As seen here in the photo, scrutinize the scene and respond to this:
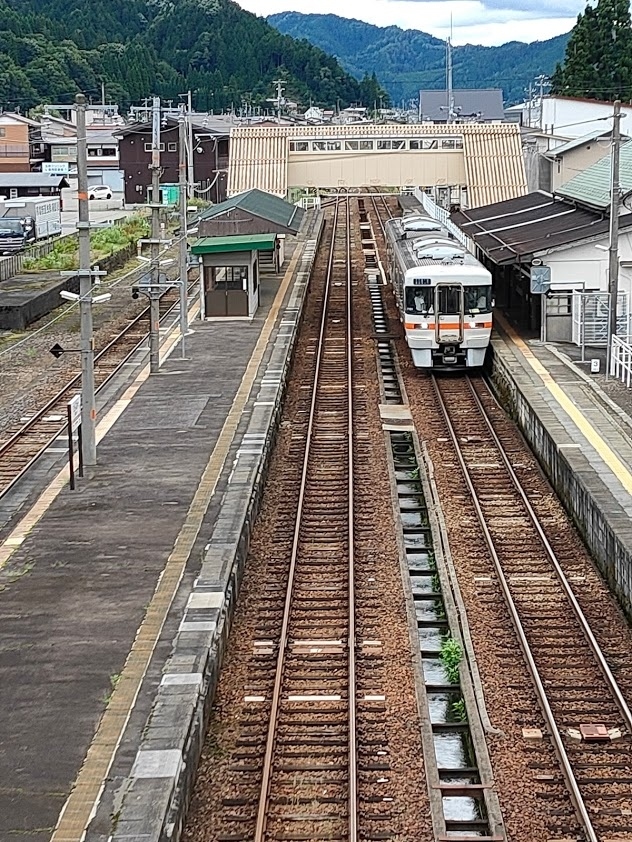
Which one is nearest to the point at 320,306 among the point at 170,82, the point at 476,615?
the point at 476,615

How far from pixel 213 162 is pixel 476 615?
5699 centimetres

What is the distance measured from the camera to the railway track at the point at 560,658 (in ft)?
26.4

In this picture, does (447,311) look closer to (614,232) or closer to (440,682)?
(614,232)

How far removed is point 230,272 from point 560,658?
1712cm

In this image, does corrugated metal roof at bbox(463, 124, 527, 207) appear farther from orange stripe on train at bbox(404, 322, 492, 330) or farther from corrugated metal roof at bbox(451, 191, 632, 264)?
orange stripe on train at bbox(404, 322, 492, 330)

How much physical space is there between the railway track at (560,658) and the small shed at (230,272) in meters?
9.27

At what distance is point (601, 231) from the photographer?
22.5m

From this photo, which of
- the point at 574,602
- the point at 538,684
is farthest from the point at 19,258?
the point at 538,684

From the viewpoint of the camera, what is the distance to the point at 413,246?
2502 centimetres

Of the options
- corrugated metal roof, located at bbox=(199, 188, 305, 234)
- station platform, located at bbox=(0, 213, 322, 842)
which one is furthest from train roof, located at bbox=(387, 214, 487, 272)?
station platform, located at bbox=(0, 213, 322, 842)

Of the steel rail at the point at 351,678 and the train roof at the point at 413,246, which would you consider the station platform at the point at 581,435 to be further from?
the steel rail at the point at 351,678

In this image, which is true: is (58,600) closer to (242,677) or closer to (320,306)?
(242,677)

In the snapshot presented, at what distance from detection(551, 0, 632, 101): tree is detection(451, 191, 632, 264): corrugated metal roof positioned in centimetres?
3385

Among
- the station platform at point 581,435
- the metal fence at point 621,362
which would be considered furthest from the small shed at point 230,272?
the metal fence at point 621,362
